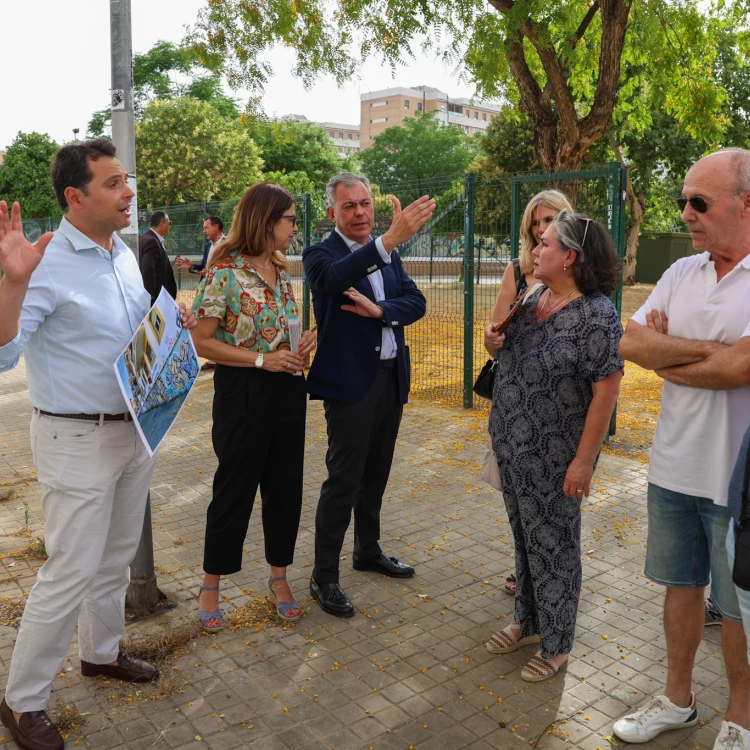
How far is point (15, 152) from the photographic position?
34250 millimetres

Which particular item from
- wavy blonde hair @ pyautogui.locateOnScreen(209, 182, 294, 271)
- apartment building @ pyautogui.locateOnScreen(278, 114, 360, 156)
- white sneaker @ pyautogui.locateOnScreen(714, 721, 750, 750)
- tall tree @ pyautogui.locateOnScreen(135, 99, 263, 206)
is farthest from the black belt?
apartment building @ pyautogui.locateOnScreen(278, 114, 360, 156)

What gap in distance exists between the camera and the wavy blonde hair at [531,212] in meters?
4.30

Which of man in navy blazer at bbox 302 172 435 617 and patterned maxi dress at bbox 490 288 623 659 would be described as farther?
man in navy blazer at bbox 302 172 435 617

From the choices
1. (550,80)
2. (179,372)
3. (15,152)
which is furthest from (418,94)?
(179,372)

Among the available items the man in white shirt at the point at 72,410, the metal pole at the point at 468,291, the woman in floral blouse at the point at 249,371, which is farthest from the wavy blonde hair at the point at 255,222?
the metal pole at the point at 468,291

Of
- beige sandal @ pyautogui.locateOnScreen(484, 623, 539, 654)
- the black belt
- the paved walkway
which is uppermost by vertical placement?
the black belt

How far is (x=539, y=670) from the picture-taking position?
351 centimetres

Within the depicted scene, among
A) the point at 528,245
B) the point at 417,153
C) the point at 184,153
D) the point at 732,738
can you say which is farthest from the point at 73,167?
the point at 417,153

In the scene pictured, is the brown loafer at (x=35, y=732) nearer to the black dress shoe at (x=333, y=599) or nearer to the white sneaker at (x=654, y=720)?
the black dress shoe at (x=333, y=599)

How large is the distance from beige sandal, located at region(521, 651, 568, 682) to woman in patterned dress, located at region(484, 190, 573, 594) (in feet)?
2.73

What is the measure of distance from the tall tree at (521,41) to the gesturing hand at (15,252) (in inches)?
331

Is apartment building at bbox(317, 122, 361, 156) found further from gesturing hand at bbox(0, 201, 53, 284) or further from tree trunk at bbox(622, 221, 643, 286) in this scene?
gesturing hand at bbox(0, 201, 53, 284)

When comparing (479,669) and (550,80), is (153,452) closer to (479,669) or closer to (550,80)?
(479,669)

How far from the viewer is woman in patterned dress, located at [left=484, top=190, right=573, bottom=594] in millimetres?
4293
